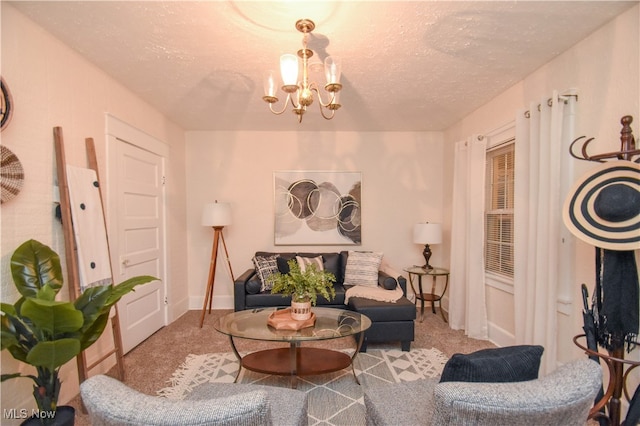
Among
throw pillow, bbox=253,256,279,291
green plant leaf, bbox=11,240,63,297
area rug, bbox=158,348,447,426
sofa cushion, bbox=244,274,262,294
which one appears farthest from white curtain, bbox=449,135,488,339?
green plant leaf, bbox=11,240,63,297

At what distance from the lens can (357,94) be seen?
130 inches

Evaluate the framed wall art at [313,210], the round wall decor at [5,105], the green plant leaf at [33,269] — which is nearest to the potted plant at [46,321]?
the green plant leaf at [33,269]

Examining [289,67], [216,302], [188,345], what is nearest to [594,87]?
[289,67]

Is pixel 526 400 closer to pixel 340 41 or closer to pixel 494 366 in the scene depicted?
pixel 494 366

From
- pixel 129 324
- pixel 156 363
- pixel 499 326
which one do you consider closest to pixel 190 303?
pixel 129 324

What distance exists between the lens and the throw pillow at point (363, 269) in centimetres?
404

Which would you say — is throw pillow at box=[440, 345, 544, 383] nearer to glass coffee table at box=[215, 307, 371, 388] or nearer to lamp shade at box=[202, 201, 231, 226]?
glass coffee table at box=[215, 307, 371, 388]

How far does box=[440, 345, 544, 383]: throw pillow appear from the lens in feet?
4.01

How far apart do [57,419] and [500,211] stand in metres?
3.96

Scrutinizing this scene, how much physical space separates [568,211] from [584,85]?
1.06 meters

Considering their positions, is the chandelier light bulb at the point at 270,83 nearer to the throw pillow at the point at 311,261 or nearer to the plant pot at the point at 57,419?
the plant pot at the point at 57,419

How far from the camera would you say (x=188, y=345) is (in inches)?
132

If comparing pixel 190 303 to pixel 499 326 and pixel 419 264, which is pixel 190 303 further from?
pixel 499 326

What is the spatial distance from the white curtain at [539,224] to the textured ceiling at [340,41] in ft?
1.76
